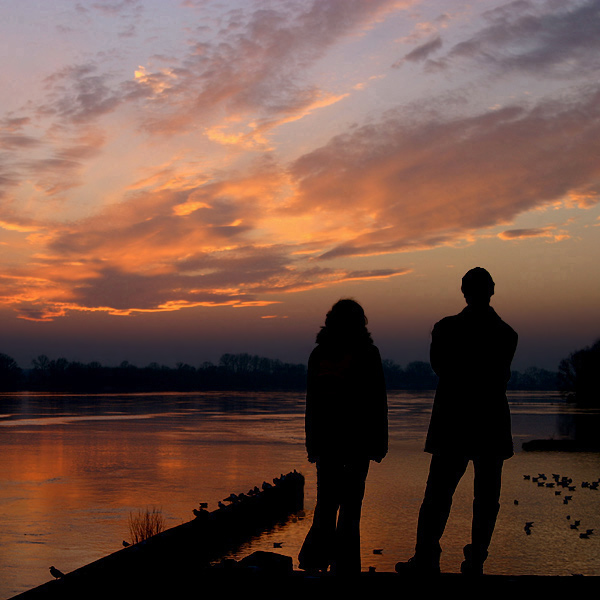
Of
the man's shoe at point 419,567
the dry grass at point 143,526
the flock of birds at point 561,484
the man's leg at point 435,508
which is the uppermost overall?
the man's leg at point 435,508

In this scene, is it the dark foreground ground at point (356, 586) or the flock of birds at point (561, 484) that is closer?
the dark foreground ground at point (356, 586)

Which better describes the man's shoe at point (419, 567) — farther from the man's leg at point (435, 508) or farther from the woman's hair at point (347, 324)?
the woman's hair at point (347, 324)

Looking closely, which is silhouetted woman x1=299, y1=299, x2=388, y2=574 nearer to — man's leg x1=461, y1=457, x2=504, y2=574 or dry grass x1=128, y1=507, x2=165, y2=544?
man's leg x1=461, y1=457, x2=504, y2=574

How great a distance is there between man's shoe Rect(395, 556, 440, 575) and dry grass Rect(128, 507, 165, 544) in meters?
8.88

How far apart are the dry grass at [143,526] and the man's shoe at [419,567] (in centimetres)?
888

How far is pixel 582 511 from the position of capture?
59.9 feet

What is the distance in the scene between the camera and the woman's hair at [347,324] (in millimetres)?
5781

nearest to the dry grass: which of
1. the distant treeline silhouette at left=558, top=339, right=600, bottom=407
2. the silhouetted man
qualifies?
the silhouetted man

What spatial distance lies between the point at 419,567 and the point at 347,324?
1.94 meters

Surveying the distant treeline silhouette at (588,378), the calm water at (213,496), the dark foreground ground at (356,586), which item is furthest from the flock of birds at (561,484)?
the distant treeline silhouette at (588,378)

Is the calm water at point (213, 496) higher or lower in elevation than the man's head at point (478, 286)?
lower

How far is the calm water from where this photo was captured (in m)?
13.4

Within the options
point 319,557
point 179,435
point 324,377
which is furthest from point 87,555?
point 179,435

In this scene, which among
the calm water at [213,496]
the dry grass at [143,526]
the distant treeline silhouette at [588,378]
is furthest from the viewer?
the distant treeline silhouette at [588,378]
